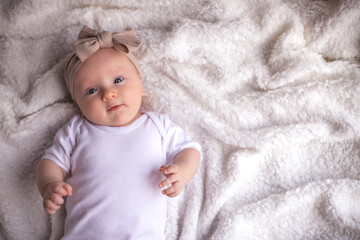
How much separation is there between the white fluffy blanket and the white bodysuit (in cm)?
10

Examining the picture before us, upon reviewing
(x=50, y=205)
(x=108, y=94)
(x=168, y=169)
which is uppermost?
(x=108, y=94)

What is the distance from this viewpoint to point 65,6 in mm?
1363

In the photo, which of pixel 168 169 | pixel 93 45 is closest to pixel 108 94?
pixel 93 45

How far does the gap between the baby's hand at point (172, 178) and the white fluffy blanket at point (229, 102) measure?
148mm

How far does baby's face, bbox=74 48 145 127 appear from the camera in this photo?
113 centimetres

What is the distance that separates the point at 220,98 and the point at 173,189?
381 millimetres

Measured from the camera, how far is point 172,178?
3.46ft

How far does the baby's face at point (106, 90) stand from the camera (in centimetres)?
113

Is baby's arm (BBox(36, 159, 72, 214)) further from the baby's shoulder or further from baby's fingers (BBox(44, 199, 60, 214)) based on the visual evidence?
the baby's shoulder

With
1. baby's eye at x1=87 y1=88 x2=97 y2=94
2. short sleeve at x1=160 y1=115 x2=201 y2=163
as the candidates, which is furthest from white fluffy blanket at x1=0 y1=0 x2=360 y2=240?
baby's eye at x1=87 y1=88 x2=97 y2=94

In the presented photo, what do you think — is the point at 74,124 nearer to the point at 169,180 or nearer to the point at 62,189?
the point at 62,189

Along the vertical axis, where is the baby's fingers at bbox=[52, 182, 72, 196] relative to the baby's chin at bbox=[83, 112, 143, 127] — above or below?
below

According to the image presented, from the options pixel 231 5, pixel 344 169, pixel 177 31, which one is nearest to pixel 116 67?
pixel 177 31

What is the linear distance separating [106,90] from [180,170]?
1.09 ft
